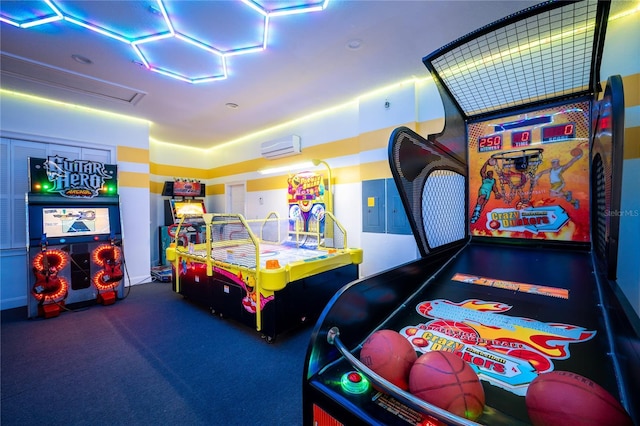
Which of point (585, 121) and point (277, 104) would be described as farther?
point (277, 104)

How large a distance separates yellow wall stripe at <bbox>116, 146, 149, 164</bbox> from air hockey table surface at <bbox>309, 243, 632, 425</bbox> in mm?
5221

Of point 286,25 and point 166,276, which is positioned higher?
point 286,25

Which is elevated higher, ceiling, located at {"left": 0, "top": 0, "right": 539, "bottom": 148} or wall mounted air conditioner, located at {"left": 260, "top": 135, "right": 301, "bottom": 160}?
ceiling, located at {"left": 0, "top": 0, "right": 539, "bottom": 148}

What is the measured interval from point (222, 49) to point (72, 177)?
9.37ft

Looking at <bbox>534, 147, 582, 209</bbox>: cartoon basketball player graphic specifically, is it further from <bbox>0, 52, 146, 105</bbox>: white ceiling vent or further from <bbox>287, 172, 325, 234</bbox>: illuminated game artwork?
<bbox>0, 52, 146, 105</bbox>: white ceiling vent

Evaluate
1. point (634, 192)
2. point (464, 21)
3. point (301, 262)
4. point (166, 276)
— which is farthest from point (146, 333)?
point (634, 192)

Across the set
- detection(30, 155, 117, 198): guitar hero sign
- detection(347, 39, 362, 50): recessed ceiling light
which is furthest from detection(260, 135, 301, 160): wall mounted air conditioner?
detection(30, 155, 117, 198): guitar hero sign

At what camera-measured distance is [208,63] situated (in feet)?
9.64

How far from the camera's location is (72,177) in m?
3.55

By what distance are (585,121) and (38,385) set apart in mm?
4291

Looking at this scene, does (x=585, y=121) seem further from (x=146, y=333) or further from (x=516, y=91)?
(x=146, y=333)

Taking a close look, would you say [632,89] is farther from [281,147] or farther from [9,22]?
[9,22]

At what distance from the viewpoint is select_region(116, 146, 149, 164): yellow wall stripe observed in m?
4.49

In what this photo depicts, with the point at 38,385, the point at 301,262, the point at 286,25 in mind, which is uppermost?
the point at 286,25
